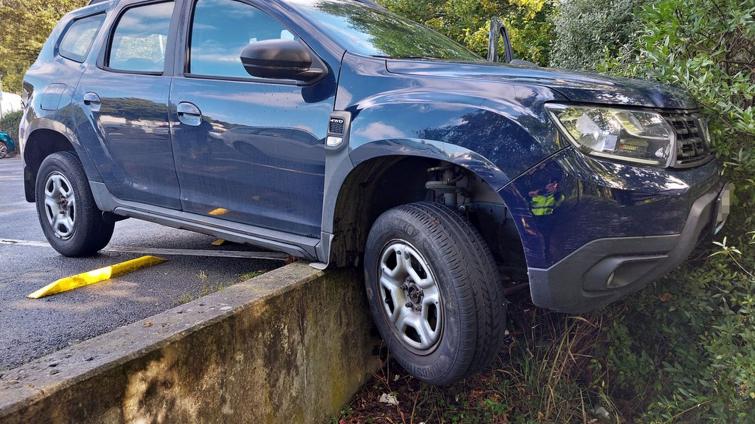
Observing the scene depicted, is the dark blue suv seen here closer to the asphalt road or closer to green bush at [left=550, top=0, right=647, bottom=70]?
the asphalt road

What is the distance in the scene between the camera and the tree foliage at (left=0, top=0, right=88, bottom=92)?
21.9 m

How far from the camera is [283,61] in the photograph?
8.44 feet

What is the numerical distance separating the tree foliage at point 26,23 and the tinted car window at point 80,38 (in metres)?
20.6

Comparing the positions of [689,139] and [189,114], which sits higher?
[689,139]

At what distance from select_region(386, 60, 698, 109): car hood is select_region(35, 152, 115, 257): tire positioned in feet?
8.80

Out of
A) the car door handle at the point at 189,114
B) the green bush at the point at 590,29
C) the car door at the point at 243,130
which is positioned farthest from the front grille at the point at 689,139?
the green bush at the point at 590,29

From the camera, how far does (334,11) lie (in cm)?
323

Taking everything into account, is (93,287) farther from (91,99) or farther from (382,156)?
(382,156)

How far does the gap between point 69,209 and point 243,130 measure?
2039 millimetres

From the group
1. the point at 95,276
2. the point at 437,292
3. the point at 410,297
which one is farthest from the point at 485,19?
the point at 437,292

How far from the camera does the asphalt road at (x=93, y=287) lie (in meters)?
2.81

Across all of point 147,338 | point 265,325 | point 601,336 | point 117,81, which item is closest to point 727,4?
point 601,336

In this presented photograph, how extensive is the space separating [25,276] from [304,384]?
7.93ft

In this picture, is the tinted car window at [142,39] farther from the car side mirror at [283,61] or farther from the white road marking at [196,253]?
the white road marking at [196,253]
